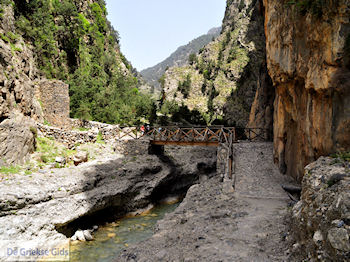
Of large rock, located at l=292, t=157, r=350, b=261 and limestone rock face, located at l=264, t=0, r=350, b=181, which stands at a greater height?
Answer: limestone rock face, located at l=264, t=0, r=350, b=181

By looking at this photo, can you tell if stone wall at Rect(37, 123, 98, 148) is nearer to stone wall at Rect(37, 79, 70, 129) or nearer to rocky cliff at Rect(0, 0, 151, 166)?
rocky cliff at Rect(0, 0, 151, 166)

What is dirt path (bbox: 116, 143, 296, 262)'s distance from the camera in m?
5.37

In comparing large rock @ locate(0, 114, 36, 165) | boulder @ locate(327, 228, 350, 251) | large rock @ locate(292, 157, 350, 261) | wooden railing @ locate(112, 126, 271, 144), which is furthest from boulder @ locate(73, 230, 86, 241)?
wooden railing @ locate(112, 126, 271, 144)

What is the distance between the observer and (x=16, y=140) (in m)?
10.8

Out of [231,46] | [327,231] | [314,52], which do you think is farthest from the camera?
[231,46]

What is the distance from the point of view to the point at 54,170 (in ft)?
36.7

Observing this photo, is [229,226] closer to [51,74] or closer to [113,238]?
[113,238]

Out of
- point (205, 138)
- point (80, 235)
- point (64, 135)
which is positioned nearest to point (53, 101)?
point (64, 135)

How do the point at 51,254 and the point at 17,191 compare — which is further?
the point at 17,191

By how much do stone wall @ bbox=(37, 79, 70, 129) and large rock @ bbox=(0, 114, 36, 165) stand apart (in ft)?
14.7

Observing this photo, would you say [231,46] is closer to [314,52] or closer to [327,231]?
[314,52]

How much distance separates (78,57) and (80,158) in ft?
49.1

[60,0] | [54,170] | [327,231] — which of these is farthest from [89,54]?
[327,231]

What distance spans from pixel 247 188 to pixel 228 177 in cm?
128
